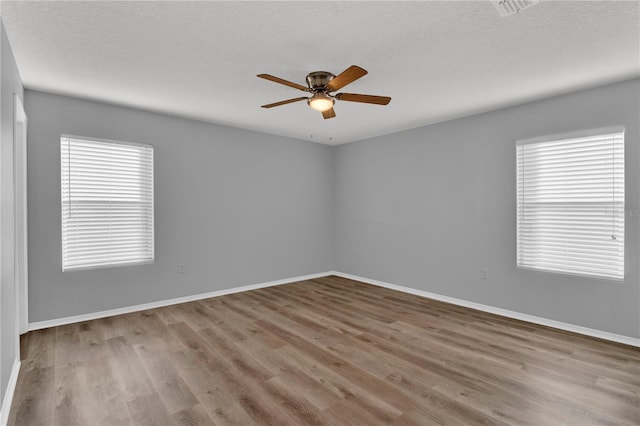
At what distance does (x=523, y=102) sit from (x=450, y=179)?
1289 millimetres

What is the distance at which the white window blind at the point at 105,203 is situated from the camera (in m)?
3.71

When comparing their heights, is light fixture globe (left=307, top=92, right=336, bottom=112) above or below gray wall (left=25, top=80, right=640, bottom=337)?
above

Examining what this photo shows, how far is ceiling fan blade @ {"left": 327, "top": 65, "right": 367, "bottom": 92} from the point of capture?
7.37 feet

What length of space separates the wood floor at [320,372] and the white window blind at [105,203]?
2.66ft

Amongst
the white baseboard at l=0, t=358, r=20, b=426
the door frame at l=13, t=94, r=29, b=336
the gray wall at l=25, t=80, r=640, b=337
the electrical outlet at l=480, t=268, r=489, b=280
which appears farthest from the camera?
the electrical outlet at l=480, t=268, r=489, b=280

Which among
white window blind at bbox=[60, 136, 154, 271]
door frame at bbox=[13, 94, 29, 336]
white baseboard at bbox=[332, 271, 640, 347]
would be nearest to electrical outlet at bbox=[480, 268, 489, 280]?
white baseboard at bbox=[332, 271, 640, 347]

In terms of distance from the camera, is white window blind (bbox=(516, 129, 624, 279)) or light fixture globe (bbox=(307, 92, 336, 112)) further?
white window blind (bbox=(516, 129, 624, 279))

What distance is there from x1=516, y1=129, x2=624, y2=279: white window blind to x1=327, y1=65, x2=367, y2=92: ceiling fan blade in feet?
8.75

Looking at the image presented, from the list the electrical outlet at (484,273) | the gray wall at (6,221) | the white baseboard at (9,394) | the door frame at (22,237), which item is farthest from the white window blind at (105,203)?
the electrical outlet at (484,273)

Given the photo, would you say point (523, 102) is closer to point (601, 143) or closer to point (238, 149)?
point (601, 143)

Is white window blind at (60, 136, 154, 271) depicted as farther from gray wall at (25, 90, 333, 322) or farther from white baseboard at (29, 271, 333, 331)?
white baseboard at (29, 271, 333, 331)

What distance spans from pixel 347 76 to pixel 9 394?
10.6 ft

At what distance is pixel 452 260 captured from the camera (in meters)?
4.61

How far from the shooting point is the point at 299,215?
6.00 meters
